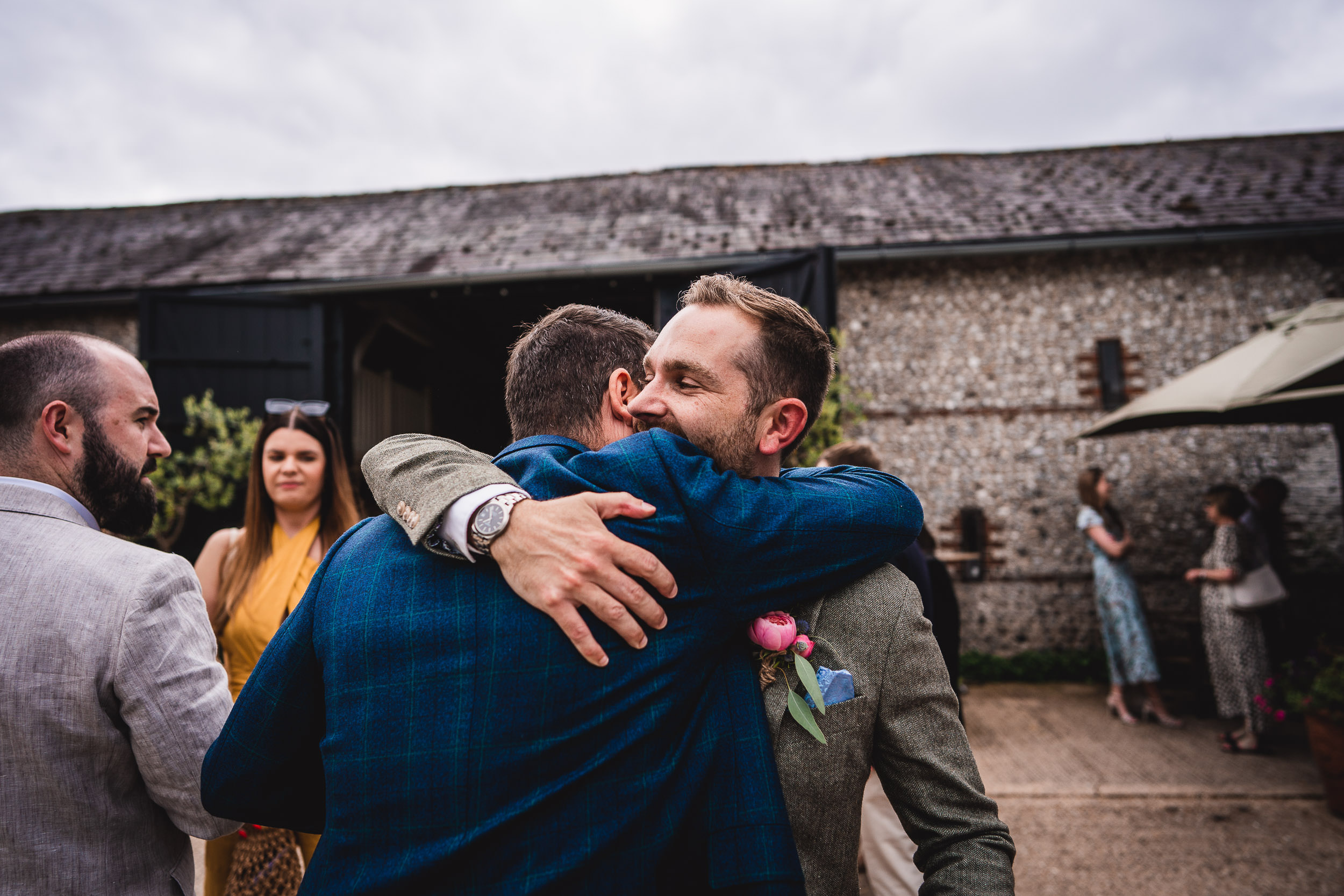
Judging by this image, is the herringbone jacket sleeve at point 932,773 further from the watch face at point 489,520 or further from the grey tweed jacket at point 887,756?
the watch face at point 489,520

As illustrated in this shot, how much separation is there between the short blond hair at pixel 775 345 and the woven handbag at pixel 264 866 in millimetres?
2275

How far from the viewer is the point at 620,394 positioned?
1303 millimetres

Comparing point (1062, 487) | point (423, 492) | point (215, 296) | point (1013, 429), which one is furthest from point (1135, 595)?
point (215, 296)

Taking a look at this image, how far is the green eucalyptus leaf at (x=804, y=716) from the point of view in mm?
1034

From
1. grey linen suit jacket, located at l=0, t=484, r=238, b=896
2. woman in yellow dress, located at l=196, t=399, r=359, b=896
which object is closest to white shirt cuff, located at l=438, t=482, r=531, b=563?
grey linen suit jacket, located at l=0, t=484, r=238, b=896

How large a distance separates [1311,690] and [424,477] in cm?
573

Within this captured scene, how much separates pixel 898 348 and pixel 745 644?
278 inches

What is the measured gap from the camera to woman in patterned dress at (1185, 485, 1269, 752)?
514 centimetres

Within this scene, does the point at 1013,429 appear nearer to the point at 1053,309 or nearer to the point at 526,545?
the point at 1053,309

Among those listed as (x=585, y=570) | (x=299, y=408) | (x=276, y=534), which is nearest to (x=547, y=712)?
(x=585, y=570)

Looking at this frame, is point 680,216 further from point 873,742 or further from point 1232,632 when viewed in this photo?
point 873,742

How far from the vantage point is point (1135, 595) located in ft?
19.6

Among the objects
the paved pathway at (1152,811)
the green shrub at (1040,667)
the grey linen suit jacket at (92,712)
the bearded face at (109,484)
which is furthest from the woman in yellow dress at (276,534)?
the green shrub at (1040,667)

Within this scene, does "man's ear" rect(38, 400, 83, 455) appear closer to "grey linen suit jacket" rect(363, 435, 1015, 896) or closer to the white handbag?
"grey linen suit jacket" rect(363, 435, 1015, 896)
